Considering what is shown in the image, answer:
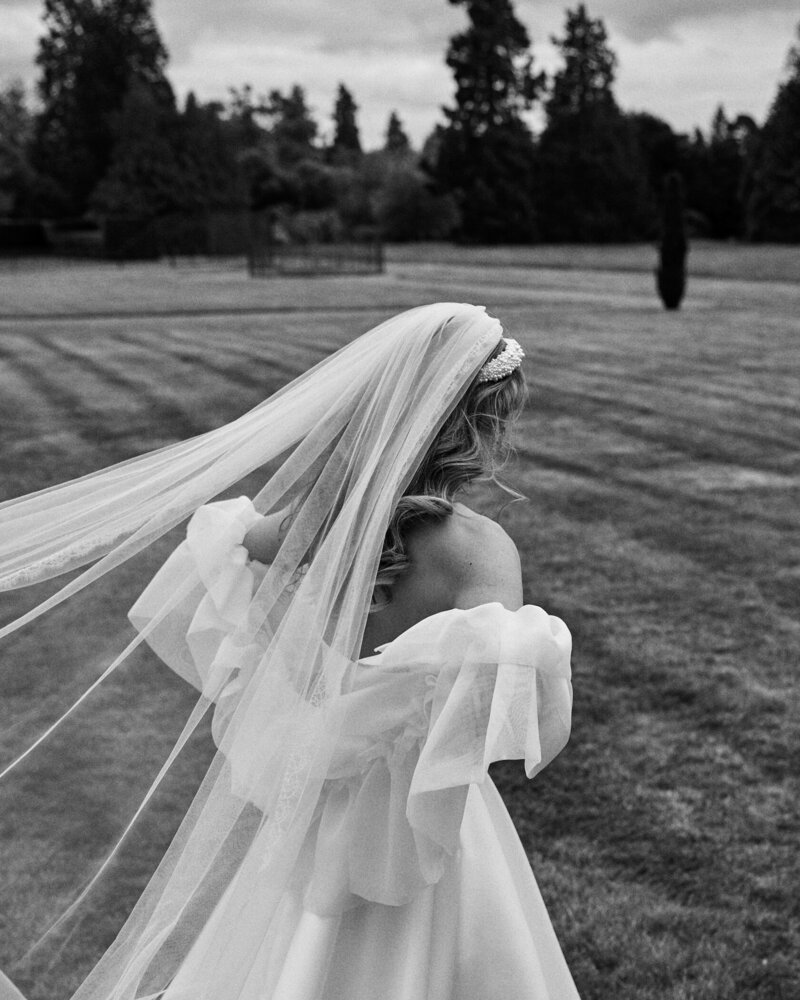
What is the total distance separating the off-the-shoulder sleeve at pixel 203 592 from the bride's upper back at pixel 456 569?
1.38 ft

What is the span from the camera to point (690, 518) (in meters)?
→ 7.62

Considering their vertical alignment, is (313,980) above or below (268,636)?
below

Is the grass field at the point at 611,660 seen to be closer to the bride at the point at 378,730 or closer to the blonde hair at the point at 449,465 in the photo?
the bride at the point at 378,730

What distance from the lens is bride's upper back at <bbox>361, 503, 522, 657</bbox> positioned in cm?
218

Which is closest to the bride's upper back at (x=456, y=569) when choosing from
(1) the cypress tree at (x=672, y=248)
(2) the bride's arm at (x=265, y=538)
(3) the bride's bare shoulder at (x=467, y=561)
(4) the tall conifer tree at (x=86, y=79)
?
(3) the bride's bare shoulder at (x=467, y=561)

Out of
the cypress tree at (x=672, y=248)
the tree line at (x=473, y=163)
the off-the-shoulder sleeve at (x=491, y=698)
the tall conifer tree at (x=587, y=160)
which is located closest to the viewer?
the off-the-shoulder sleeve at (x=491, y=698)

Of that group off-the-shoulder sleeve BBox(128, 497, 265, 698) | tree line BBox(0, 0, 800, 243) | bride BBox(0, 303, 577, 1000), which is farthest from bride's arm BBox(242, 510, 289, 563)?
tree line BBox(0, 0, 800, 243)

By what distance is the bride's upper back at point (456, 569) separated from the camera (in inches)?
85.7

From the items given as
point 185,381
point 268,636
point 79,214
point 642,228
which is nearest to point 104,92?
point 79,214

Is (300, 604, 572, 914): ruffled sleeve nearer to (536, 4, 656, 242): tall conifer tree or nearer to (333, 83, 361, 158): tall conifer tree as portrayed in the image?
(536, 4, 656, 242): tall conifer tree

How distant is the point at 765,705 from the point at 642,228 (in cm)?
5915

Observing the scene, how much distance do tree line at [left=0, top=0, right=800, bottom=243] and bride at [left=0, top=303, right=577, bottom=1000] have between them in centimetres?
4965

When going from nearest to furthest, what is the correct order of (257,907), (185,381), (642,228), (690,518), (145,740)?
(257,907)
(145,740)
(690,518)
(185,381)
(642,228)

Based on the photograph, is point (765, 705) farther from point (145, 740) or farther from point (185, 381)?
point (185, 381)
